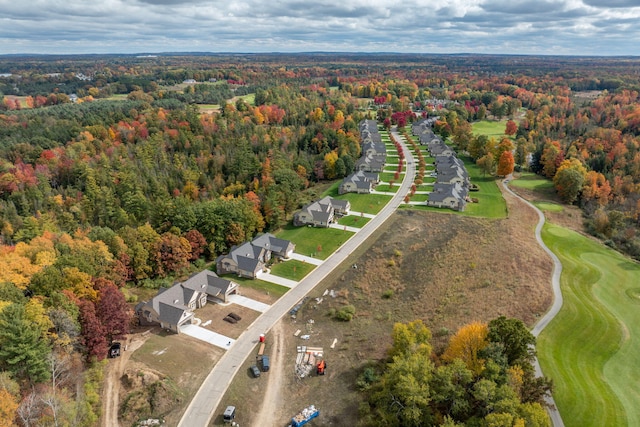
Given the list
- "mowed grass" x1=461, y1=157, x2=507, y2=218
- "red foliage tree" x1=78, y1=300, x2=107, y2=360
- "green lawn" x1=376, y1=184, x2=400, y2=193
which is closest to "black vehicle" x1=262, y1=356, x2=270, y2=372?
"red foliage tree" x1=78, y1=300, x2=107, y2=360

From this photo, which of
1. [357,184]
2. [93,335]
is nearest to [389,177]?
[357,184]

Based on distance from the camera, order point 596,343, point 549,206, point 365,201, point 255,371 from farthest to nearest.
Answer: point 365,201, point 549,206, point 596,343, point 255,371

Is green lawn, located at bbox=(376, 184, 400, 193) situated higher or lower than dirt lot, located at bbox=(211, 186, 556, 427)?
higher

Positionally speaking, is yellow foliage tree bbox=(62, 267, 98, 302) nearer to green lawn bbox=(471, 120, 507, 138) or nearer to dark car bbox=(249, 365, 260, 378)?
dark car bbox=(249, 365, 260, 378)

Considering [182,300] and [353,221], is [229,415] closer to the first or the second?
[182,300]

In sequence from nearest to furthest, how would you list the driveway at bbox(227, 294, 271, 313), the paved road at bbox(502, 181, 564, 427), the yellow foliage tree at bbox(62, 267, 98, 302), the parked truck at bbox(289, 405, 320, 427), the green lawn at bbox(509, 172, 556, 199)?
the paved road at bbox(502, 181, 564, 427) < the parked truck at bbox(289, 405, 320, 427) < the yellow foliage tree at bbox(62, 267, 98, 302) < the driveway at bbox(227, 294, 271, 313) < the green lawn at bbox(509, 172, 556, 199)

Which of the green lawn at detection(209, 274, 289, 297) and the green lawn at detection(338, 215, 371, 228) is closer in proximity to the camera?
the green lawn at detection(209, 274, 289, 297)

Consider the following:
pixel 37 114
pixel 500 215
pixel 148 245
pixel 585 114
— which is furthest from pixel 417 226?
pixel 37 114
